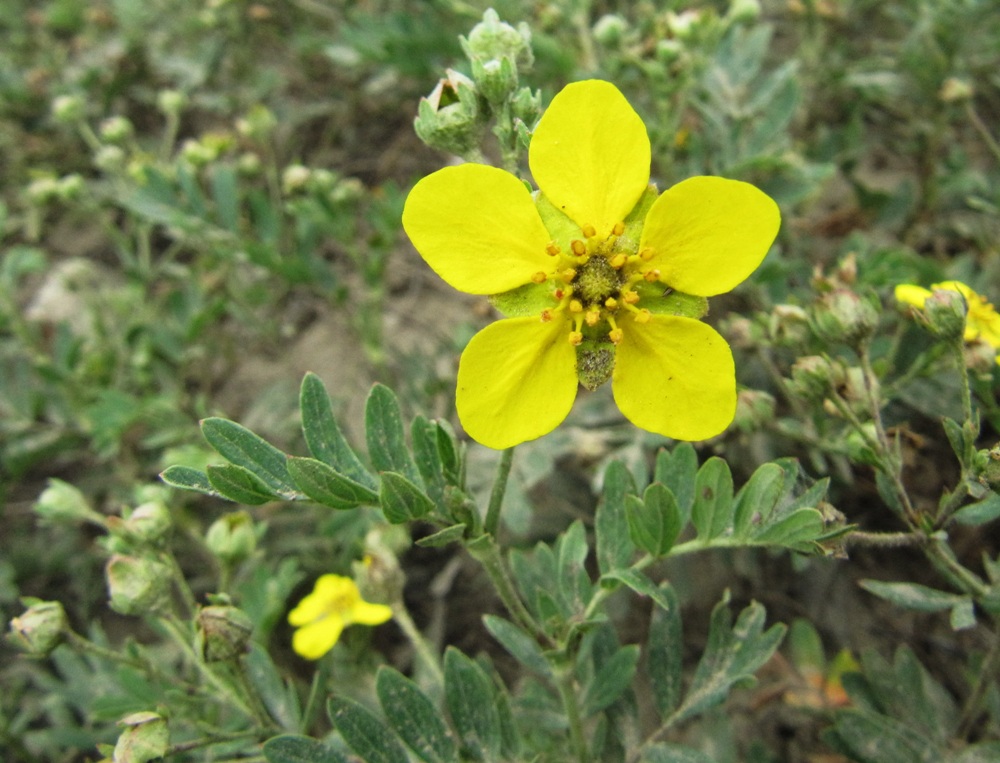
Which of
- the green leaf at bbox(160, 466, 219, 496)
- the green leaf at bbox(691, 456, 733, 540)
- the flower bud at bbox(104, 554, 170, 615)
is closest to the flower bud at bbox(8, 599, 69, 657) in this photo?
the flower bud at bbox(104, 554, 170, 615)

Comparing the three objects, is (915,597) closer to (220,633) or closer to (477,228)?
(477,228)

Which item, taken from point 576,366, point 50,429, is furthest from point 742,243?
point 50,429

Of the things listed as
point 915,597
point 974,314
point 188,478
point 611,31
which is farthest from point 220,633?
point 611,31

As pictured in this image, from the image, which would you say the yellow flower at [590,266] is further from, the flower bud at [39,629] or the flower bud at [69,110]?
the flower bud at [69,110]

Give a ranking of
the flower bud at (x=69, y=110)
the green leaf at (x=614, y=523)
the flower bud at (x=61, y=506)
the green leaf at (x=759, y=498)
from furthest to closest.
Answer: the flower bud at (x=69, y=110), the flower bud at (x=61, y=506), the green leaf at (x=614, y=523), the green leaf at (x=759, y=498)

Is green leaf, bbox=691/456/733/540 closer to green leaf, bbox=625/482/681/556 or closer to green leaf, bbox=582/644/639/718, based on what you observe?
green leaf, bbox=625/482/681/556

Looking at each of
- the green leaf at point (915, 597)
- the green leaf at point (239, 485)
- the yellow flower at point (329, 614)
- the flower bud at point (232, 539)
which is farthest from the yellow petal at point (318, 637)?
the green leaf at point (915, 597)
